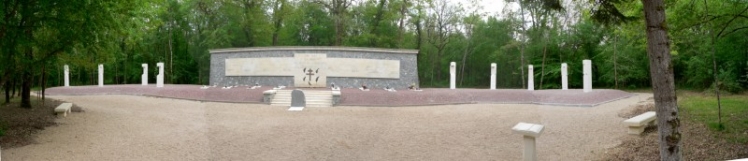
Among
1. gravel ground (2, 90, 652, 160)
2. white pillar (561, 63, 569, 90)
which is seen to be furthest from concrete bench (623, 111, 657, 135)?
white pillar (561, 63, 569, 90)

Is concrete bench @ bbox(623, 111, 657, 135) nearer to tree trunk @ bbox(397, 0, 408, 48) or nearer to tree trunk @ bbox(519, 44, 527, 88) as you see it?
tree trunk @ bbox(519, 44, 527, 88)

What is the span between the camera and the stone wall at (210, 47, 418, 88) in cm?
2045

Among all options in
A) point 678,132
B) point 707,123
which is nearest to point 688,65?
point 707,123

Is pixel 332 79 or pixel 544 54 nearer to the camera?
pixel 544 54

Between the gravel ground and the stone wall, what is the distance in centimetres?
1313

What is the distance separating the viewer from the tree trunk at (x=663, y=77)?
14.8 feet

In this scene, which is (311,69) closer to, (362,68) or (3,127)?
(362,68)

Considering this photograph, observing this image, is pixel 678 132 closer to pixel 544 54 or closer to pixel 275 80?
pixel 544 54

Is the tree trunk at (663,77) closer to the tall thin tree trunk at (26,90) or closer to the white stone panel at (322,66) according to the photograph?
the tall thin tree trunk at (26,90)

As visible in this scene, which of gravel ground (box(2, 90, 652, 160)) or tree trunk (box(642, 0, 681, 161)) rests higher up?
tree trunk (box(642, 0, 681, 161))

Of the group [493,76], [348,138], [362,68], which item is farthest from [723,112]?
[362,68]

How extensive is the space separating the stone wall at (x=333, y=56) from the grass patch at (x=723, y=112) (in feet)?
41.6

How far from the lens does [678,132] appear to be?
4543 millimetres

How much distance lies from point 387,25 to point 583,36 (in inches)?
924
